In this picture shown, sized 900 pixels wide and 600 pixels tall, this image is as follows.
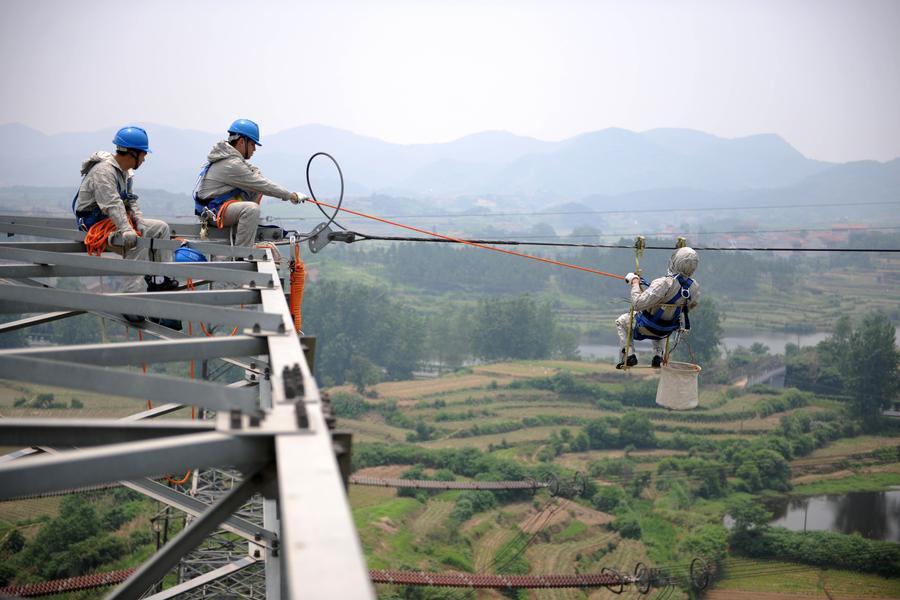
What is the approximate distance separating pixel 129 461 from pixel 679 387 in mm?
8047

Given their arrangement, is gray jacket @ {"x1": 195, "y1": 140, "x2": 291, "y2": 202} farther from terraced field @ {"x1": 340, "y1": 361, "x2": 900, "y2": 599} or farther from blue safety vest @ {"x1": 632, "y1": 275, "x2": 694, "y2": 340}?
terraced field @ {"x1": 340, "y1": 361, "x2": 900, "y2": 599}

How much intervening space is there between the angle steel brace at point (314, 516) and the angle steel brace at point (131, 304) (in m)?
1.82

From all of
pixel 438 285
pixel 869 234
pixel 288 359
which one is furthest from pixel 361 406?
pixel 869 234

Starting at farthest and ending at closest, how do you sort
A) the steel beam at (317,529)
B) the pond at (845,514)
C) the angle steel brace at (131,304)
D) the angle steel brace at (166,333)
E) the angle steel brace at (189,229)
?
the pond at (845,514)
the angle steel brace at (189,229)
the angle steel brace at (166,333)
the angle steel brace at (131,304)
the steel beam at (317,529)

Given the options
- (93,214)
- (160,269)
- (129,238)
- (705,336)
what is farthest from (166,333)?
(705,336)

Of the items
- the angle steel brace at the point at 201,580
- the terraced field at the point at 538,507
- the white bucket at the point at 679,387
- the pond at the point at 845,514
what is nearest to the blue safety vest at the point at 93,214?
the angle steel brace at the point at 201,580

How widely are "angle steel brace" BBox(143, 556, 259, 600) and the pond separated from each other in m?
52.5

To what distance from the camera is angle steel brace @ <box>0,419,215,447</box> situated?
3180 mm

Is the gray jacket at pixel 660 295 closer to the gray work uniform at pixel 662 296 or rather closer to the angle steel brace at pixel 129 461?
the gray work uniform at pixel 662 296

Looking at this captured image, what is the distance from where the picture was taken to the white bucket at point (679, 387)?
9773mm

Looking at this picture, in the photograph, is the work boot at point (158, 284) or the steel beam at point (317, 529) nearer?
the steel beam at point (317, 529)

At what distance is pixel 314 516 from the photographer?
2.45 meters

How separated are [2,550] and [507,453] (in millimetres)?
36854

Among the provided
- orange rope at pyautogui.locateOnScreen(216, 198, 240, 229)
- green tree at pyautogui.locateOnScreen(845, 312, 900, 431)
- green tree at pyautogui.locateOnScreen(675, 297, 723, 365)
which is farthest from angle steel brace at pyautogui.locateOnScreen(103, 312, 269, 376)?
green tree at pyautogui.locateOnScreen(675, 297, 723, 365)
